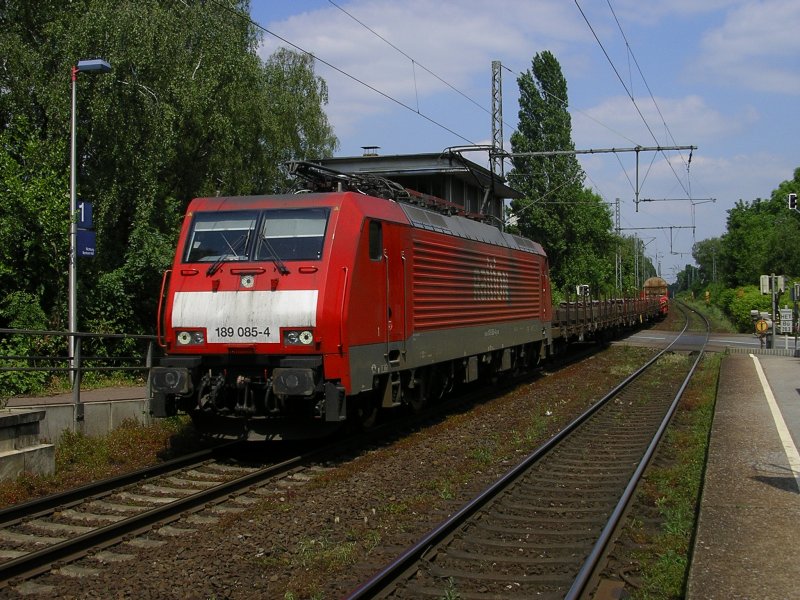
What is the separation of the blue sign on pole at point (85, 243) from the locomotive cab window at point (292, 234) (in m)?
5.48

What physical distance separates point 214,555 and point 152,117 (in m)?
14.1

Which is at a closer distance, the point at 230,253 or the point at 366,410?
the point at 230,253

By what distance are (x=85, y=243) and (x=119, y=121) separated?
4789 mm

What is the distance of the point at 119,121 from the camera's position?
18047 millimetres

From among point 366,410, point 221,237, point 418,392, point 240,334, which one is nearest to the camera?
point 240,334

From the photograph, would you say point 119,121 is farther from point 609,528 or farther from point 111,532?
point 609,528

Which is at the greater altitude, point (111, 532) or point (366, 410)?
point (366, 410)

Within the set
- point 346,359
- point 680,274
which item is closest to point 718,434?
point 346,359

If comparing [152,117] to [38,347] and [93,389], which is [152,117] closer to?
[38,347]

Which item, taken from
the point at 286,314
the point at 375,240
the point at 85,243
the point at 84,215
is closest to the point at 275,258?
the point at 286,314

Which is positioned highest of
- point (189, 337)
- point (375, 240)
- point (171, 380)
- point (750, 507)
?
point (375, 240)

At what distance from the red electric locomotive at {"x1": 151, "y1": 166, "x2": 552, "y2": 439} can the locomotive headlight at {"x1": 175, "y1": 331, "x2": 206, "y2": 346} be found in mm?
12

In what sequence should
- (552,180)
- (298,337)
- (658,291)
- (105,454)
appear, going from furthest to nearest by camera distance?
(658,291)
(552,180)
(105,454)
(298,337)

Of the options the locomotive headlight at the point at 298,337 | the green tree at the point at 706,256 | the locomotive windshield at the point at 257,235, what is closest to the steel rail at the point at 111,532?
the locomotive headlight at the point at 298,337
